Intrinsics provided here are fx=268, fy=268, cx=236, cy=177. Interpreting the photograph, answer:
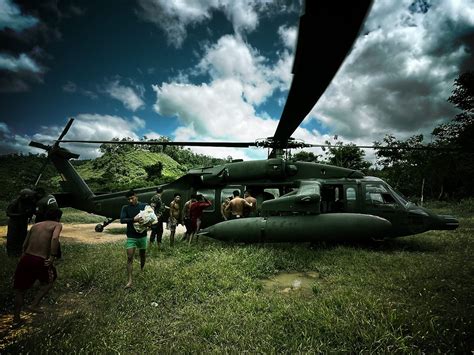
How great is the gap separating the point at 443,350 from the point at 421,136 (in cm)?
5107

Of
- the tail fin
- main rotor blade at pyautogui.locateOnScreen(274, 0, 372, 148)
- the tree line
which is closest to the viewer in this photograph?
main rotor blade at pyautogui.locateOnScreen(274, 0, 372, 148)

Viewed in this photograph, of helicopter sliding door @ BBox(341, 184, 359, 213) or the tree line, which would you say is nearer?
helicopter sliding door @ BBox(341, 184, 359, 213)

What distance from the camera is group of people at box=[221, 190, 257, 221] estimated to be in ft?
29.2

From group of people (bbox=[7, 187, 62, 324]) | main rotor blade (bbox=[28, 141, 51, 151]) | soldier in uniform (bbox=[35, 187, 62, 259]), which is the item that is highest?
main rotor blade (bbox=[28, 141, 51, 151])

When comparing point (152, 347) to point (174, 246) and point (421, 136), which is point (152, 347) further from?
point (421, 136)

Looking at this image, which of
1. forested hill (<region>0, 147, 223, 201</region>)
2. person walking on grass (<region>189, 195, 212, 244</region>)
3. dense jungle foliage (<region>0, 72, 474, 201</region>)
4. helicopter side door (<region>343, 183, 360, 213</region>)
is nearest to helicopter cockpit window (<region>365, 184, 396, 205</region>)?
helicopter side door (<region>343, 183, 360, 213</region>)

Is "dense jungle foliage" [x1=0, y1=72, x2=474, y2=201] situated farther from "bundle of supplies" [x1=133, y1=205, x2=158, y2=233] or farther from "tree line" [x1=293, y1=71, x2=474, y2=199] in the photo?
"bundle of supplies" [x1=133, y1=205, x2=158, y2=233]

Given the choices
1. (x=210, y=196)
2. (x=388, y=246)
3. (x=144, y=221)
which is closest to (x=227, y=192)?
(x=210, y=196)

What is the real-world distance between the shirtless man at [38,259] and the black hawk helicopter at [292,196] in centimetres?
351

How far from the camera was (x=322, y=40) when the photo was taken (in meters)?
1.48

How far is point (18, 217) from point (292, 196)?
23.1 ft

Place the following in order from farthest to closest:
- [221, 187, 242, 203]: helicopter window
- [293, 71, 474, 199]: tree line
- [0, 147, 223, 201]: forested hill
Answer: [0, 147, 223, 201]: forested hill
[293, 71, 474, 199]: tree line
[221, 187, 242, 203]: helicopter window

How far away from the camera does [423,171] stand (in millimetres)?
38094

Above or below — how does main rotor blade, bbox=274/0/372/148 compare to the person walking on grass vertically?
above
